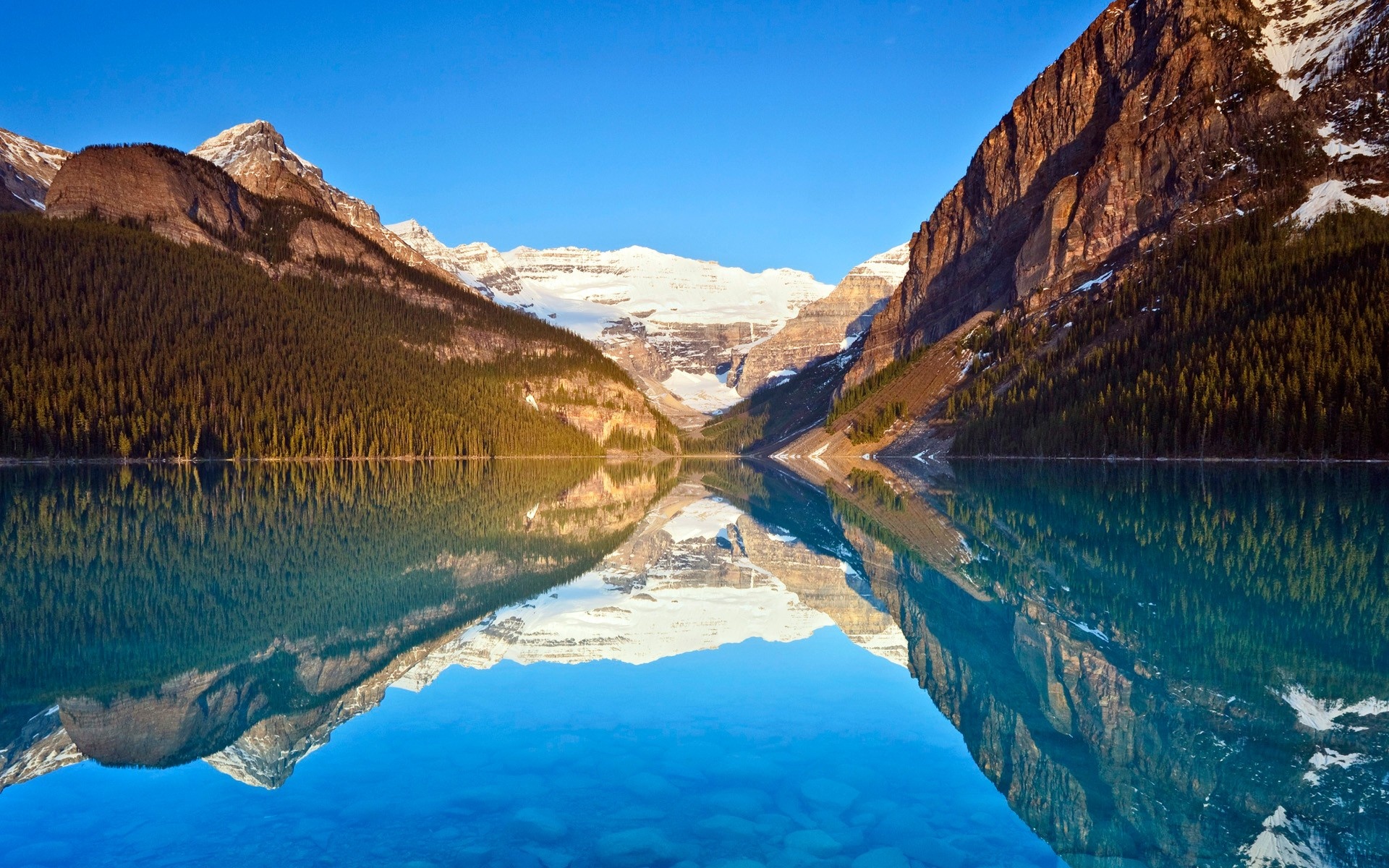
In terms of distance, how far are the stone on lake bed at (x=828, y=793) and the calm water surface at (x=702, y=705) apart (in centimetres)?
4

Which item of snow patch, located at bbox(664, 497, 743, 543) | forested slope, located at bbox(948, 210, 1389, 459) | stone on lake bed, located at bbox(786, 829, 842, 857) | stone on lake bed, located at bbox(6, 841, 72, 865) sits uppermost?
forested slope, located at bbox(948, 210, 1389, 459)

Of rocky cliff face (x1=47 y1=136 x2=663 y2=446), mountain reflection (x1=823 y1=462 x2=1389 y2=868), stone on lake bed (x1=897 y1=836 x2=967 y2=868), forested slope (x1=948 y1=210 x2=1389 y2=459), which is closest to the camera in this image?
stone on lake bed (x1=897 y1=836 x2=967 y2=868)

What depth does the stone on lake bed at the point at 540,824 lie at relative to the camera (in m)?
7.75

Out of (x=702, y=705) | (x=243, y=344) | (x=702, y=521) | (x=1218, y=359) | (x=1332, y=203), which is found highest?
(x=1332, y=203)

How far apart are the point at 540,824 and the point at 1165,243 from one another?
5389 inches

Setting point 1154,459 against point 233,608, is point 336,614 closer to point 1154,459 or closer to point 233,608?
point 233,608

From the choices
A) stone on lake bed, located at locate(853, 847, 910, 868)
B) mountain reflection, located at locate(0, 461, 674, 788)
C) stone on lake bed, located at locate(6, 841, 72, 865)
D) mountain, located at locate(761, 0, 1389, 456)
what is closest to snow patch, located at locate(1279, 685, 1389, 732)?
stone on lake bed, located at locate(853, 847, 910, 868)

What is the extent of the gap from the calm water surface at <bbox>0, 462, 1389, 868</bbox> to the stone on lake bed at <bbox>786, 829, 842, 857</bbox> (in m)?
0.04

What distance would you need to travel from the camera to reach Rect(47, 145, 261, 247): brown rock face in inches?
5980

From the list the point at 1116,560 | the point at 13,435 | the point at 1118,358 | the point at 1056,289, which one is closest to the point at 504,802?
the point at 1116,560

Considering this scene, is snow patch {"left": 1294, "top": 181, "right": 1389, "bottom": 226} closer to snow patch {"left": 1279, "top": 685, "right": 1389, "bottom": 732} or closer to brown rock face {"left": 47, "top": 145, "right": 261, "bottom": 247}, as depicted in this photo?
snow patch {"left": 1279, "top": 685, "right": 1389, "bottom": 732}

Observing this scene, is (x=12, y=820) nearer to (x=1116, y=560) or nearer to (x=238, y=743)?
(x=238, y=743)

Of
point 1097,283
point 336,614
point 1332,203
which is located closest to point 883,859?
point 336,614

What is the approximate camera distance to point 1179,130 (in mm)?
135250
